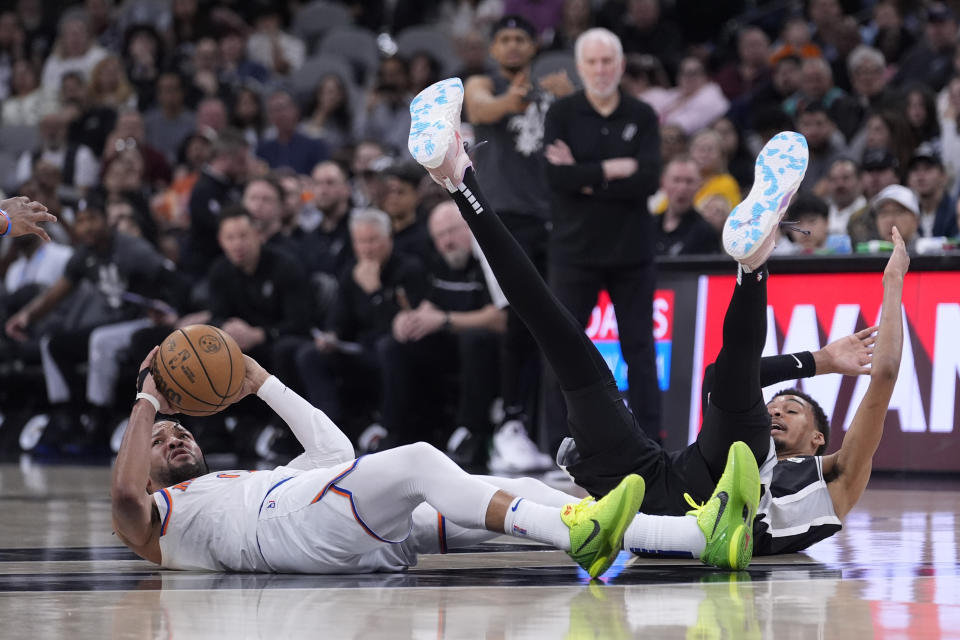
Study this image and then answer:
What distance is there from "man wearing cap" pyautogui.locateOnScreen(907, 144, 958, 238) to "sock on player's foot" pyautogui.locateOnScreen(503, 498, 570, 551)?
5.92m

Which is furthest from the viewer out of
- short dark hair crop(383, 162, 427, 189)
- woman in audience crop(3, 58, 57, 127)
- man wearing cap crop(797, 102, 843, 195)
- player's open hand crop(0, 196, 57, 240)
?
woman in audience crop(3, 58, 57, 127)

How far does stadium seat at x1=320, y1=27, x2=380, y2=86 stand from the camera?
52.9 feet

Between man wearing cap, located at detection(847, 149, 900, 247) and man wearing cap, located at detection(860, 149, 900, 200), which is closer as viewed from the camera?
man wearing cap, located at detection(847, 149, 900, 247)

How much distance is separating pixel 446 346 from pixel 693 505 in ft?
17.9

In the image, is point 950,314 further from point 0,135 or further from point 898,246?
point 0,135

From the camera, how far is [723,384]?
4449mm

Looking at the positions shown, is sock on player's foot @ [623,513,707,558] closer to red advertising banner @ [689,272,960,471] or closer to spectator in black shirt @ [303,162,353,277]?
red advertising banner @ [689,272,960,471]

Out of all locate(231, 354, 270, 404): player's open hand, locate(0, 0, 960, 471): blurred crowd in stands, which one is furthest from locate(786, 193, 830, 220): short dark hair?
locate(231, 354, 270, 404): player's open hand

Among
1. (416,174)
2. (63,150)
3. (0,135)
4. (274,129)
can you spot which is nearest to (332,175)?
(416,174)

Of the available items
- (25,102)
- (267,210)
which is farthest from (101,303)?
(25,102)

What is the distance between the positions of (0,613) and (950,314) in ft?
19.1

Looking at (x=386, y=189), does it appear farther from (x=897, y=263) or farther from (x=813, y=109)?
(x=897, y=263)

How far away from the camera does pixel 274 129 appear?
1446 cm

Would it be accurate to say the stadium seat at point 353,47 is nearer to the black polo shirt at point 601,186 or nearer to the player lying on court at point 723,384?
the black polo shirt at point 601,186
